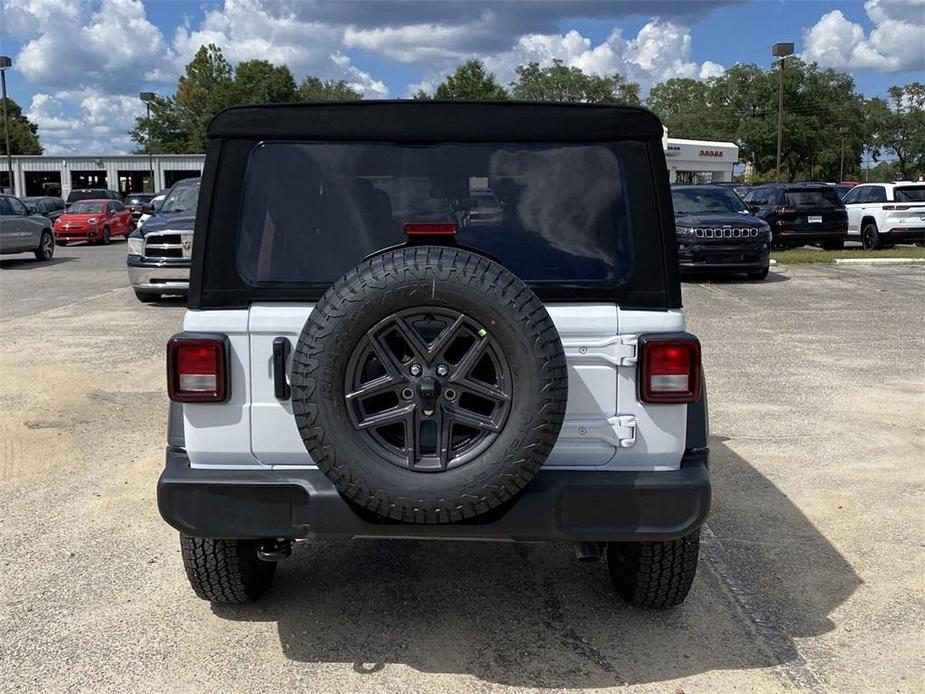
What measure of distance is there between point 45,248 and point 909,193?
21.3m

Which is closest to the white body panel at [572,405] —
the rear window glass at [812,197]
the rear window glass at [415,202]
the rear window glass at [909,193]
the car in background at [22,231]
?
the rear window glass at [415,202]

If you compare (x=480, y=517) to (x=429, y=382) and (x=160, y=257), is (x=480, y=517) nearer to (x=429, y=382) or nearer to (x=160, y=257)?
(x=429, y=382)

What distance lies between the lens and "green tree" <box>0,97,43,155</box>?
94.8m

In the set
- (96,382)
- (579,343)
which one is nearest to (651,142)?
(579,343)

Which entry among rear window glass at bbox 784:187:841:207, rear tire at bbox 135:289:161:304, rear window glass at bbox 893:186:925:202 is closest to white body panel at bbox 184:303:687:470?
rear tire at bbox 135:289:161:304

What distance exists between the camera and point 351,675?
345 centimetres

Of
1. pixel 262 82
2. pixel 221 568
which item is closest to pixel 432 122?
pixel 221 568

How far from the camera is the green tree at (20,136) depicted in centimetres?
9481

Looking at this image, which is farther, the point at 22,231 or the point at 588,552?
the point at 22,231

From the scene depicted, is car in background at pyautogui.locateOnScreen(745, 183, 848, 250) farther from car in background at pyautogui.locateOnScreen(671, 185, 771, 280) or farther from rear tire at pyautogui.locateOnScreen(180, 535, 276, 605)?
rear tire at pyautogui.locateOnScreen(180, 535, 276, 605)

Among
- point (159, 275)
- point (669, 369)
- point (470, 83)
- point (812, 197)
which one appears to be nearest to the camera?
point (669, 369)

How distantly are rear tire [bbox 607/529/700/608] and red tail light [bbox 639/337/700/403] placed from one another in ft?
2.06

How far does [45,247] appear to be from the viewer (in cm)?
2308

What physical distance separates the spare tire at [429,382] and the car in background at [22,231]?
68.8 ft
